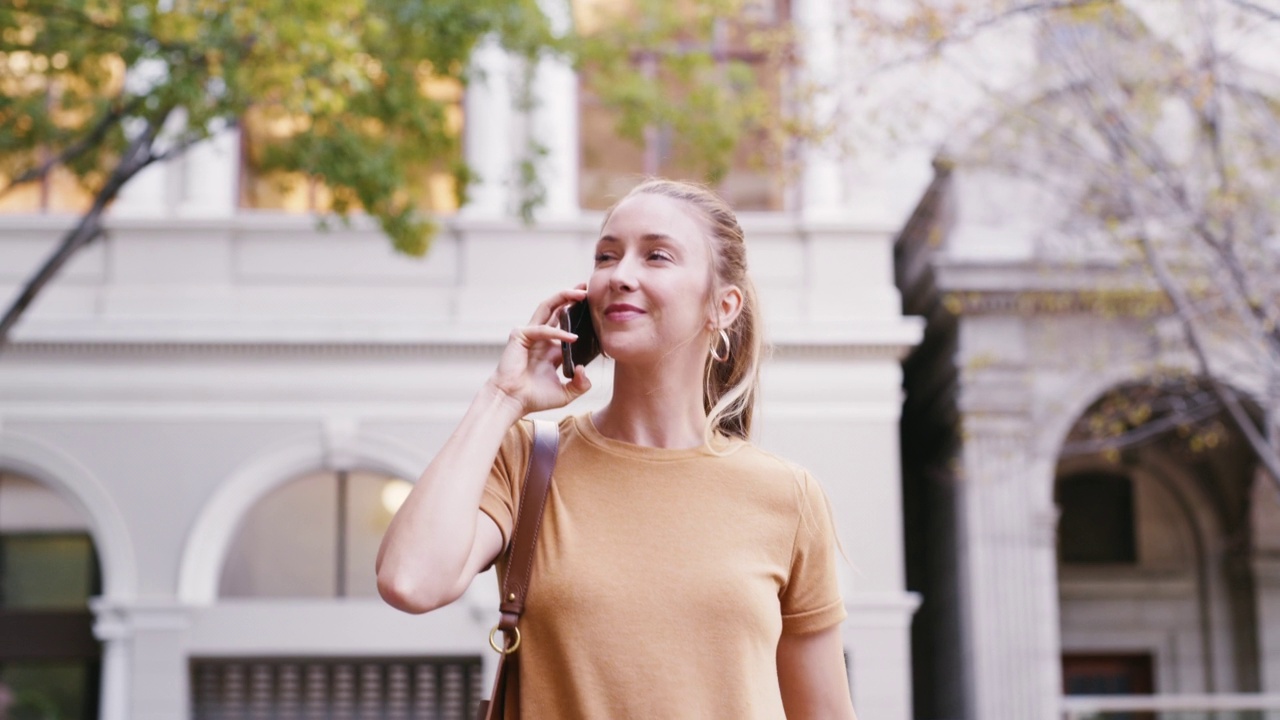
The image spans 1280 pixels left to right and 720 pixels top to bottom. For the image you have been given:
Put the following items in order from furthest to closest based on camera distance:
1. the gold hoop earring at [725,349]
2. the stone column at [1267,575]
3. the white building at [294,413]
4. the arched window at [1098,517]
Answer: the arched window at [1098,517]
the stone column at [1267,575]
the white building at [294,413]
the gold hoop earring at [725,349]

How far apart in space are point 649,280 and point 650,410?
0.23 m

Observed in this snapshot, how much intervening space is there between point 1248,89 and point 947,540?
16.5 ft

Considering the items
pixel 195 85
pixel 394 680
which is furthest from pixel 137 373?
pixel 195 85

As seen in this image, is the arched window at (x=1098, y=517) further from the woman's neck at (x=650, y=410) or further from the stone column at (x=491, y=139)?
the woman's neck at (x=650, y=410)

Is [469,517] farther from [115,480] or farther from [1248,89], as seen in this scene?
[115,480]

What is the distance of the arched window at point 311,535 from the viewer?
13.4 metres

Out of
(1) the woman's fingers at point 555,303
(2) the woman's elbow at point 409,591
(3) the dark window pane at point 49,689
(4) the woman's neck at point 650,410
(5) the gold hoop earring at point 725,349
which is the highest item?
(1) the woman's fingers at point 555,303

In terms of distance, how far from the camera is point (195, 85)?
904 cm

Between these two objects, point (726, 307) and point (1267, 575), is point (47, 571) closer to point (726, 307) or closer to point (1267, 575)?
point (1267, 575)

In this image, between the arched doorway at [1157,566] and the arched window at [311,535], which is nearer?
the arched window at [311,535]

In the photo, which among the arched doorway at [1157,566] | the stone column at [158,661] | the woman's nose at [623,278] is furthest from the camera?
the arched doorway at [1157,566]

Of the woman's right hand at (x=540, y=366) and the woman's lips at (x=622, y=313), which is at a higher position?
the woman's lips at (x=622, y=313)

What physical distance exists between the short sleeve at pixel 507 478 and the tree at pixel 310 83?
658cm

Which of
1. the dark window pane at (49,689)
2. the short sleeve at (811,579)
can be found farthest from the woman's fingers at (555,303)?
the dark window pane at (49,689)
